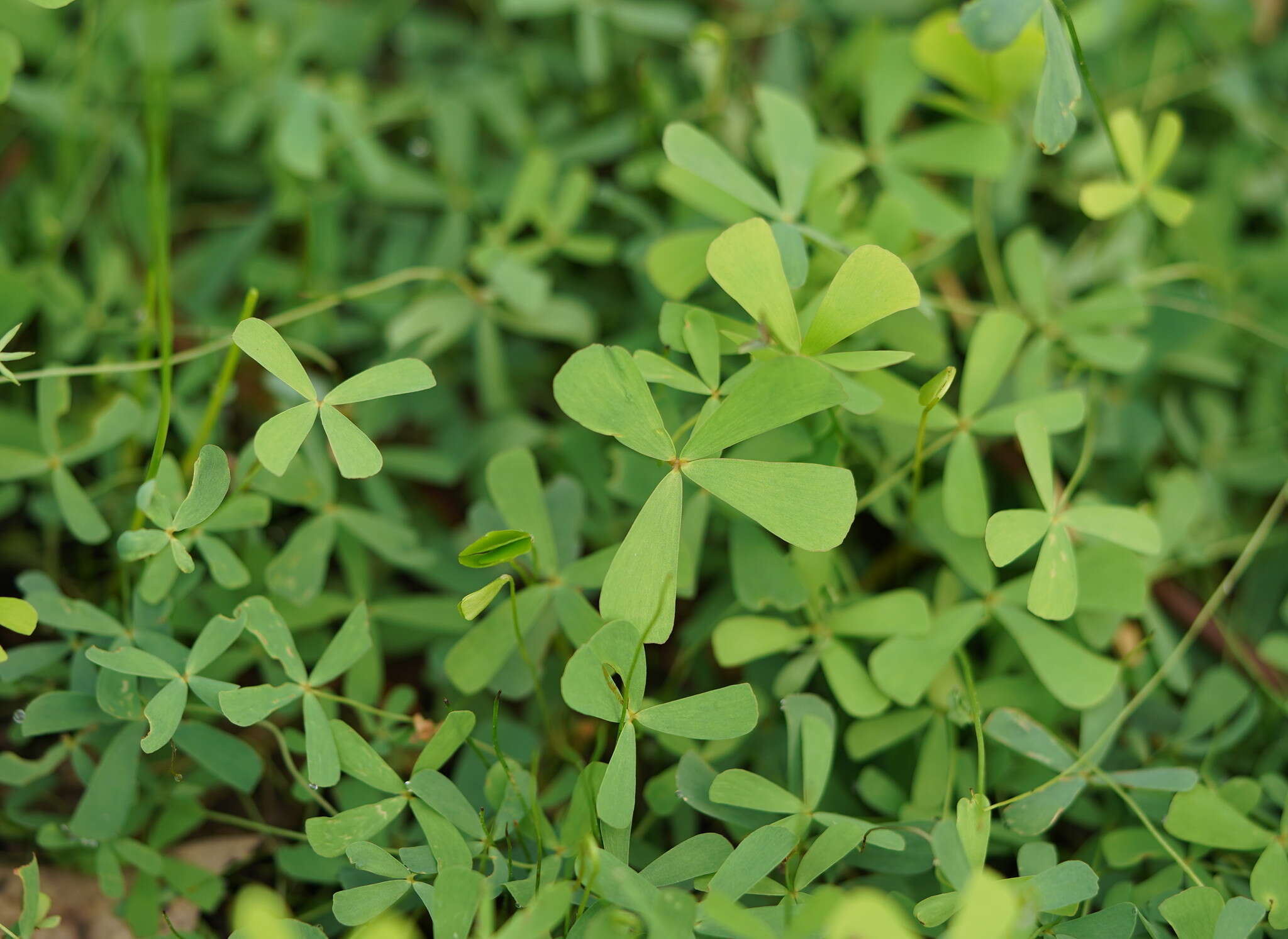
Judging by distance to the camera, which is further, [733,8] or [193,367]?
[733,8]

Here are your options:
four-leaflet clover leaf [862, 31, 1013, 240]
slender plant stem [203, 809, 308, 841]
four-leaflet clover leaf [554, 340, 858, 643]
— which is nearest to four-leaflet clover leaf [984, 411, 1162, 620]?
four-leaflet clover leaf [554, 340, 858, 643]

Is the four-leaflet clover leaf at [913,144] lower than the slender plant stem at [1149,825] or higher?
higher

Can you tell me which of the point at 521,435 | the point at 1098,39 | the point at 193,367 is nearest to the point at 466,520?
the point at 521,435

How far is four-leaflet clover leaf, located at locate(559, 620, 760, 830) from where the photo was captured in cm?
90

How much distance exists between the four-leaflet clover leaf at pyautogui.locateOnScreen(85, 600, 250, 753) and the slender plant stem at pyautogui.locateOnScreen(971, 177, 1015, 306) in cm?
112

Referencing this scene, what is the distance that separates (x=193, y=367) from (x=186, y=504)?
0.40m

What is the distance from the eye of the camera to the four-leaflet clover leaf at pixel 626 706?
0.90m

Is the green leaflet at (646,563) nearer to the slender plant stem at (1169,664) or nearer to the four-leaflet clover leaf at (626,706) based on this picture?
the four-leaflet clover leaf at (626,706)

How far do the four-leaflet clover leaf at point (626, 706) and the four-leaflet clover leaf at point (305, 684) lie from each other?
0.82ft

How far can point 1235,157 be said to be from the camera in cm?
158

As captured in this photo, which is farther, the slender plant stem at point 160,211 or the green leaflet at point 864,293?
the slender plant stem at point 160,211

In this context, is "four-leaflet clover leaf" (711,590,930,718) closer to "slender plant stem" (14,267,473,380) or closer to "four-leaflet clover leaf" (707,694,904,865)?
"four-leaflet clover leaf" (707,694,904,865)

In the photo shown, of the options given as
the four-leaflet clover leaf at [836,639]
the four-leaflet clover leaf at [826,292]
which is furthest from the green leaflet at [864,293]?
the four-leaflet clover leaf at [836,639]

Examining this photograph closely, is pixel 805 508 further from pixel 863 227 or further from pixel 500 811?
pixel 863 227
